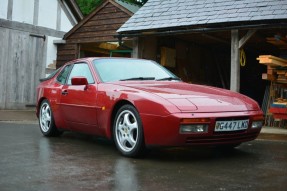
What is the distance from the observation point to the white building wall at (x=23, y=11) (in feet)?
48.1

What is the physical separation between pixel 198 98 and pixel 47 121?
3288 millimetres

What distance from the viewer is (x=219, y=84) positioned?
15.4m

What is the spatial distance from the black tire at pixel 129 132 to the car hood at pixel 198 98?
34 centimetres

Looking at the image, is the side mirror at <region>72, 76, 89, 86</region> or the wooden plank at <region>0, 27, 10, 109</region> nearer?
the side mirror at <region>72, 76, 89, 86</region>

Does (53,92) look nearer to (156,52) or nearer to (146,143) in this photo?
(146,143)

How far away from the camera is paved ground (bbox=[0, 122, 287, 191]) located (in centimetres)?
374

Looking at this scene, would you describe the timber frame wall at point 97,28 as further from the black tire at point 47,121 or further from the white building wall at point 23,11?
the black tire at point 47,121

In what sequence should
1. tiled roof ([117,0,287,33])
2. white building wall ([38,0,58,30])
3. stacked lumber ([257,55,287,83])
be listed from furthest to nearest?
white building wall ([38,0,58,30]) < tiled roof ([117,0,287,33]) < stacked lumber ([257,55,287,83])

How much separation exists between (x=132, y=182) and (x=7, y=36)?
11556 mm

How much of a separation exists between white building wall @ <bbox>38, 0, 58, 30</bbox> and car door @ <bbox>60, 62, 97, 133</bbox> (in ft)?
30.4

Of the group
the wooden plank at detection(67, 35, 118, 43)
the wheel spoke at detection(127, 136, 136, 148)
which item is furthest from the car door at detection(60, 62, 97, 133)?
the wooden plank at detection(67, 35, 118, 43)

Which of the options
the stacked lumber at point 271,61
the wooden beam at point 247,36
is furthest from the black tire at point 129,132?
the wooden beam at point 247,36

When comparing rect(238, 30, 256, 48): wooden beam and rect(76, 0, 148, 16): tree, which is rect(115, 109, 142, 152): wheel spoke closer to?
rect(238, 30, 256, 48): wooden beam

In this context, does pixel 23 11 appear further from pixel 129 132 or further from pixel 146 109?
pixel 146 109
